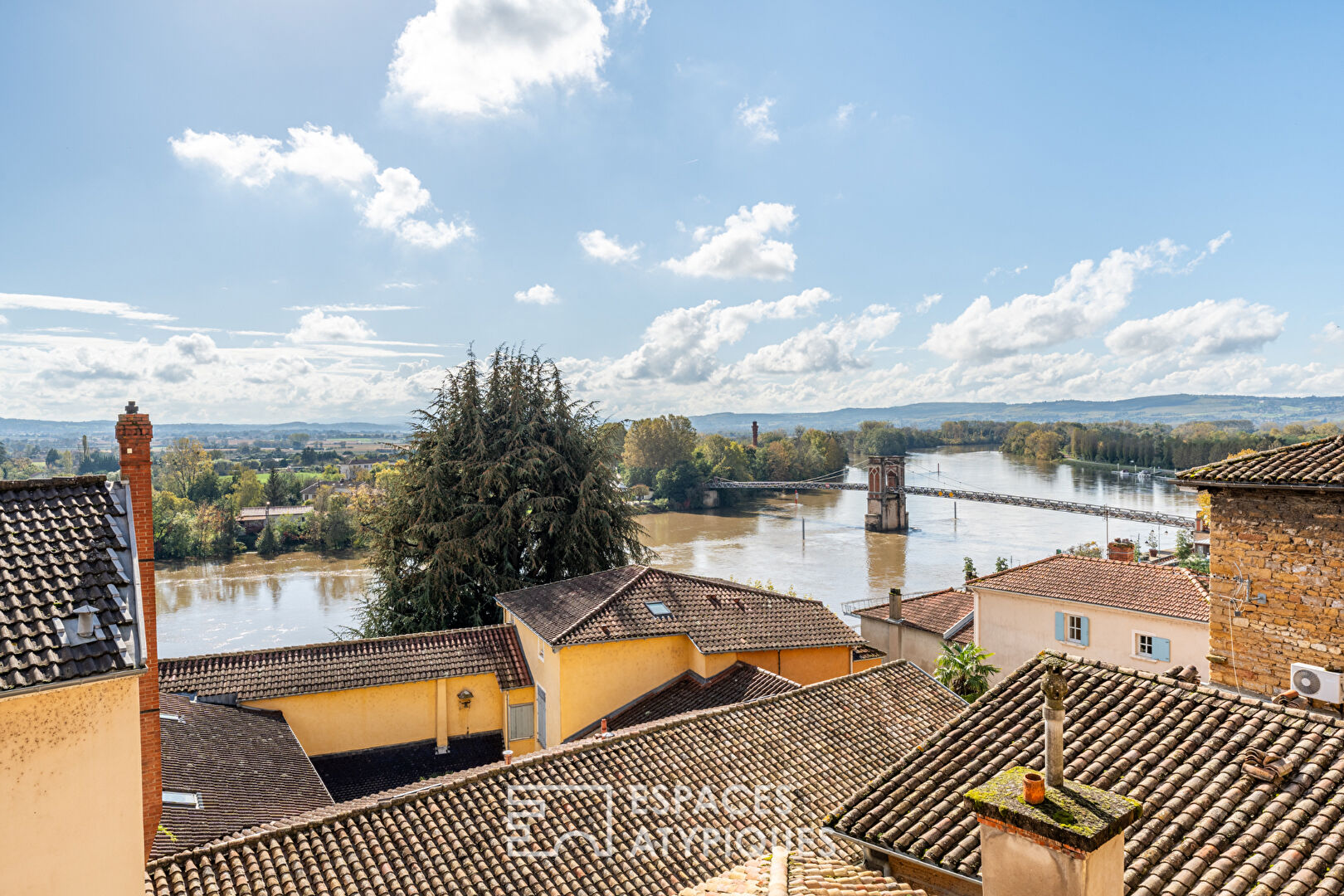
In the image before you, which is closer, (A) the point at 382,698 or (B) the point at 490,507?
(A) the point at 382,698

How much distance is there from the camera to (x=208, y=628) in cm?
2473

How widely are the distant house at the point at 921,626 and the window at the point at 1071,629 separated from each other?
80.1 inches

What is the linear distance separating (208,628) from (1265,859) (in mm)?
28448

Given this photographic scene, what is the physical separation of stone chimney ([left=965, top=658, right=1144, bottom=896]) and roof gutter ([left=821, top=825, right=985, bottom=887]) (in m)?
0.19

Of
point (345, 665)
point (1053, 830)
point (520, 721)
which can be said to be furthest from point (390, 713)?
point (1053, 830)

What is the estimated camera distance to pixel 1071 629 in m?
13.2

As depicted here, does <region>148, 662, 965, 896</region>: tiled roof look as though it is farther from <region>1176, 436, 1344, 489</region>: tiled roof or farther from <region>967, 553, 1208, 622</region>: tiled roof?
<region>967, 553, 1208, 622</region>: tiled roof

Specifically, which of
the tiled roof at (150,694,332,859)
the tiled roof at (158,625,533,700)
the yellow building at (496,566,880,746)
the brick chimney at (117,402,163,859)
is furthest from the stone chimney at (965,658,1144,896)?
the tiled roof at (158,625,533,700)

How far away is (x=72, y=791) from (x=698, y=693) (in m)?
7.28

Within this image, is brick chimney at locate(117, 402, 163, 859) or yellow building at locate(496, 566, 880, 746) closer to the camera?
brick chimney at locate(117, 402, 163, 859)

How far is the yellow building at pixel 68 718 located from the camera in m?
3.25

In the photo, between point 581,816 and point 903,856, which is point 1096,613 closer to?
point 581,816

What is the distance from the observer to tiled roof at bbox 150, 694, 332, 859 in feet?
19.4

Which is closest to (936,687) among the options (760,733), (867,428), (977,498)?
(760,733)
